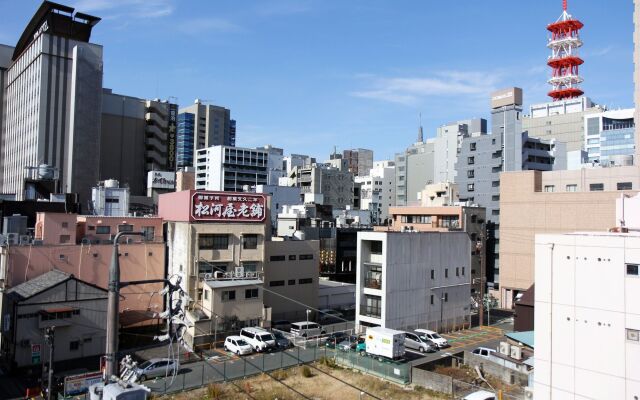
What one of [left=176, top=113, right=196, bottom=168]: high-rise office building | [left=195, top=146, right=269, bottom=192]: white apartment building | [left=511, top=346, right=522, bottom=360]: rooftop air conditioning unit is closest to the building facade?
[left=195, top=146, right=269, bottom=192]: white apartment building

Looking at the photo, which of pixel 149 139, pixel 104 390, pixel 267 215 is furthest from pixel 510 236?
pixel 149 139

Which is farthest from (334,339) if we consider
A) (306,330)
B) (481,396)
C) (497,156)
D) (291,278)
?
(497,156)

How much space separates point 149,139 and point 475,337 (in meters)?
81.7

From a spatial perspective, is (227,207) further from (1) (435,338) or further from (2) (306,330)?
(1) (435,338)

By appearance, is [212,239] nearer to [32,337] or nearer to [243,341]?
[243,341]

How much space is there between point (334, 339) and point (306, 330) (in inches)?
97.5

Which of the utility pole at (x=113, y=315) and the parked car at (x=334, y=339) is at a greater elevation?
the utility pole at (x=113, y=315)

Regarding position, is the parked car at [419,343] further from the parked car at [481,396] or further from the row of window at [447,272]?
the parked car at [481,396]

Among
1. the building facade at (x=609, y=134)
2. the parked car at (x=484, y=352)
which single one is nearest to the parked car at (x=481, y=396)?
the parked car at (x=484, y=352)

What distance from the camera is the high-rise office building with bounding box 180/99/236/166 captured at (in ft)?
511

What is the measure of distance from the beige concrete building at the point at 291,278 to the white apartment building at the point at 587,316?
85.4 ft

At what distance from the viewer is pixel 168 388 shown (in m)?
28.1

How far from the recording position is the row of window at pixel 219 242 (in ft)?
132

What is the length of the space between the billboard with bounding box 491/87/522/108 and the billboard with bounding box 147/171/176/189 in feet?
174
